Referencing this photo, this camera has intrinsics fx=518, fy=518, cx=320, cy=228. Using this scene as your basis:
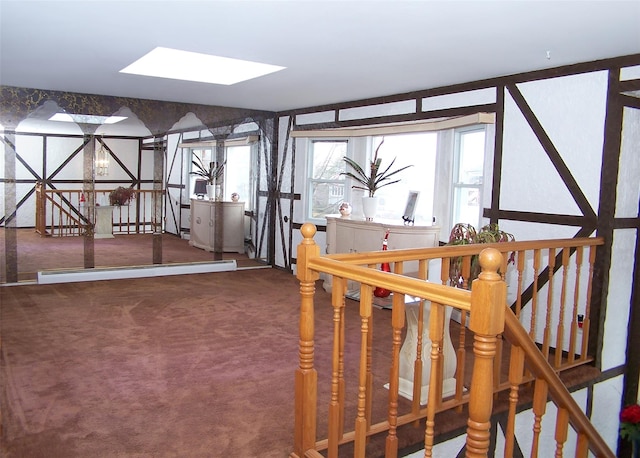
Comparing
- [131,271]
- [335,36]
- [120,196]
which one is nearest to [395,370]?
[335,36]

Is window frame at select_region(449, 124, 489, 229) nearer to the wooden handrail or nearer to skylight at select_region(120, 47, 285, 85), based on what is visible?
skylight at select_region(120, 47, 285, 85)

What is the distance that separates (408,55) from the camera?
414 cm

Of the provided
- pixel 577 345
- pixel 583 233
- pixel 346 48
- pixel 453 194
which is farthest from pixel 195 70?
pixel 577 345

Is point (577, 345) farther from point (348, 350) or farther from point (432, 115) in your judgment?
point (432, 115)

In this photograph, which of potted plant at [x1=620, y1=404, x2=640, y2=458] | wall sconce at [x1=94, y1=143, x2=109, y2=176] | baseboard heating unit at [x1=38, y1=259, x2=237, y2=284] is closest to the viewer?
potted plant at [x1=620, y1=404, x2=640, y2=458]

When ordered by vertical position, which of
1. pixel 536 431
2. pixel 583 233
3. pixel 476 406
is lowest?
pixel 536 431

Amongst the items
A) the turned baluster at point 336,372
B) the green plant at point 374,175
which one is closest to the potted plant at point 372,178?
the green plant at point 374,175

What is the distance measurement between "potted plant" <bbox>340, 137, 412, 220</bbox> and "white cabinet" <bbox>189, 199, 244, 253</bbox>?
290 centimetres

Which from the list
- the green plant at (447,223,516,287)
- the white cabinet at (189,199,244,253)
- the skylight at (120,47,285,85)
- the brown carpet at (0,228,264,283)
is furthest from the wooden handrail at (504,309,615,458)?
the white cabinet at (189,199,244,253)

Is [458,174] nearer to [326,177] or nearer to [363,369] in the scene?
[326,177]

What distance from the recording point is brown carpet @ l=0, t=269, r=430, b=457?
289 centimetres

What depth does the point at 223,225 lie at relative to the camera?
29.1 feet

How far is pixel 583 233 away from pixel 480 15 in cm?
207

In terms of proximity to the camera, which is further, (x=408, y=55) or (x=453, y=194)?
(x=453, y=194)
